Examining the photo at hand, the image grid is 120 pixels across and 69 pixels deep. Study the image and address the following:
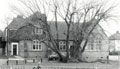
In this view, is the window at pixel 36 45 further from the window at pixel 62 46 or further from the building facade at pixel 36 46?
the window at pixel 62 46

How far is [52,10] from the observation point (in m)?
37.2

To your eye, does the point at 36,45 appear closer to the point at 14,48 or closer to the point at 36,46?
the point at 36,46

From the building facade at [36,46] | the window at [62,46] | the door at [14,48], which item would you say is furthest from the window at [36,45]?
the door at [14,48]

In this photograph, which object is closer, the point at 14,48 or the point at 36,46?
the point at 36,46

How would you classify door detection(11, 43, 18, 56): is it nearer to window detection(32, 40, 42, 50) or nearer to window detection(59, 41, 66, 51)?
window detection(32, 40, 42, 50)

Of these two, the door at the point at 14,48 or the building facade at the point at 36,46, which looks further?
the door at the point at 14,48

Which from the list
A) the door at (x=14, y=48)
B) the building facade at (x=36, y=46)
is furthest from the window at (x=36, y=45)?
the door at (x=14, y=48)

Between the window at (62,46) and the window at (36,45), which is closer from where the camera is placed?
the window at (36,45)

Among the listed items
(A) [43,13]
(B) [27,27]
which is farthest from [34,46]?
(A) [43,13]

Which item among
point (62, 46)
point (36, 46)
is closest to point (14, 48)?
point (36, 46)

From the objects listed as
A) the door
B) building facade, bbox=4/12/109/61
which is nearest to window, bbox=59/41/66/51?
building facade, bbox=4/12/109/61

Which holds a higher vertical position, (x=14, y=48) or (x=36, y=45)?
(x=36, y=45)

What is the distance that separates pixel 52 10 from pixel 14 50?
17.6 meters

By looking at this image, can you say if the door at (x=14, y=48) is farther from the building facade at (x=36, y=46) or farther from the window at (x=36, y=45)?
the window at (x=36, y=45)
